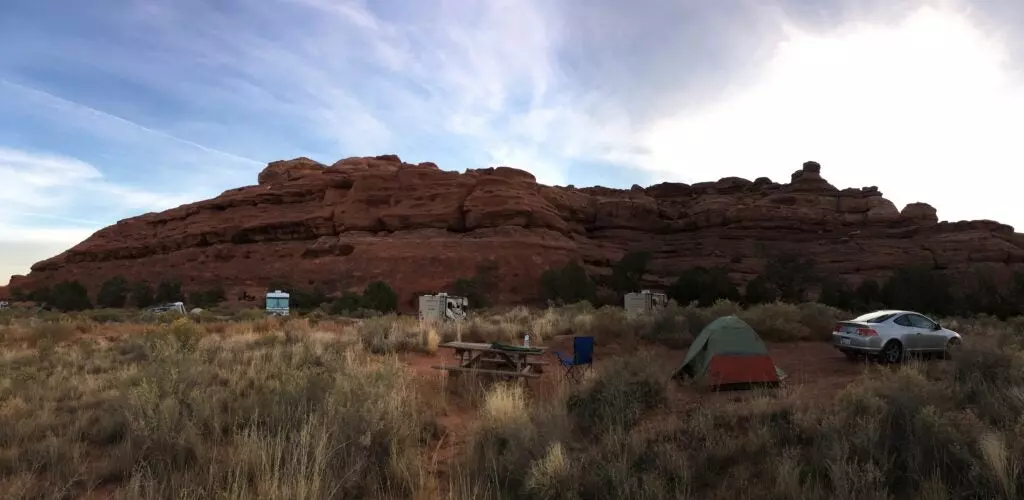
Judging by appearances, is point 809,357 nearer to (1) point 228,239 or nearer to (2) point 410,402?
(2) point 410,402

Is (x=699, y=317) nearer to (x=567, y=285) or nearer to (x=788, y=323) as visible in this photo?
(x=788, y=323)

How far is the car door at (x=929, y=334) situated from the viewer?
44.9 ft

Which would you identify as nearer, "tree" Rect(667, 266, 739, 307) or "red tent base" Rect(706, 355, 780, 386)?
"red tent base" Rect(706, 355, 780, 386)

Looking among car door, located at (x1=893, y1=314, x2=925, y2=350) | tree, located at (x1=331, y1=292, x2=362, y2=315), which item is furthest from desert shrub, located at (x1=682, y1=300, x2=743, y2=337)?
tree, located at (x1=331, y1=292, x2=362, y2=315)

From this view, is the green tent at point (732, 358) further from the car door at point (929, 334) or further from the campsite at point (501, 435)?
the car door at point (929, 334)

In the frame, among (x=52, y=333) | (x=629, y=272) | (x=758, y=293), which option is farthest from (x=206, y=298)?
(x=758, y=293)

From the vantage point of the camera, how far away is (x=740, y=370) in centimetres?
966

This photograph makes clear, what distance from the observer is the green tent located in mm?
9562

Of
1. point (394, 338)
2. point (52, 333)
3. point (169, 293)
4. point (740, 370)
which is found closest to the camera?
point (740, 370)

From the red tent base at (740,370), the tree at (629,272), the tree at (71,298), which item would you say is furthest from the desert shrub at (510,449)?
the tree at (71,298)

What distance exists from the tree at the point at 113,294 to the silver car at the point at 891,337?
64.1 m

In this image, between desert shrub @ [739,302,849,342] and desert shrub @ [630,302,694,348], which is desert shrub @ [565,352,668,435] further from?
desert shrub @ [739,302,849,342]

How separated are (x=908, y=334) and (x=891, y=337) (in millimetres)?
598

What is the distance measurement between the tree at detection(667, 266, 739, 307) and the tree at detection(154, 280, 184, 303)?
161ft
